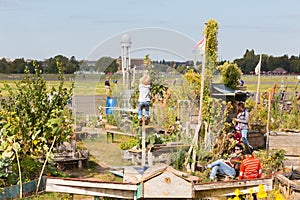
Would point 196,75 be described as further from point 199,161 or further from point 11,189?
point 11,189

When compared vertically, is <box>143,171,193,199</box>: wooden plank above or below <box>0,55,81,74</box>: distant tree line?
below

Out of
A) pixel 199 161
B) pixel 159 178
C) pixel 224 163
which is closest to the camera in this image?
Result: pixel 159 178

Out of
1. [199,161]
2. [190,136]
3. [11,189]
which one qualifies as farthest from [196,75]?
[11,189]

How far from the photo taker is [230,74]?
9984 millimetres

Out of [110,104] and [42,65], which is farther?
[42,65]

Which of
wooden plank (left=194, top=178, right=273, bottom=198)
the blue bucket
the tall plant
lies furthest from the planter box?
the blue bucket

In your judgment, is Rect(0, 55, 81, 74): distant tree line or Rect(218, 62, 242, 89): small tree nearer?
Rect(218, 62, 242, 89): small tree

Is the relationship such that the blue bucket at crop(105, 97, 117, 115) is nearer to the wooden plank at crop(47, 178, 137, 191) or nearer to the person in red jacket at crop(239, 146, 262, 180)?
the person in red jacket at crop(239, 146, 262, 180)

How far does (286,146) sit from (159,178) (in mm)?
6345

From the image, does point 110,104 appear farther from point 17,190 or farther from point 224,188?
point 224,188

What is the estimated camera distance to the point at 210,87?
854 cm

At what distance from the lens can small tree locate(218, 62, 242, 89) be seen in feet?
32.3

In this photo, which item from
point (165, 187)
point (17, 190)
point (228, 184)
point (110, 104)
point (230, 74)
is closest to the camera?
point (165, 187)

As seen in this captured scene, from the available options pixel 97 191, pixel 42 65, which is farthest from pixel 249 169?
pixel 42 65
